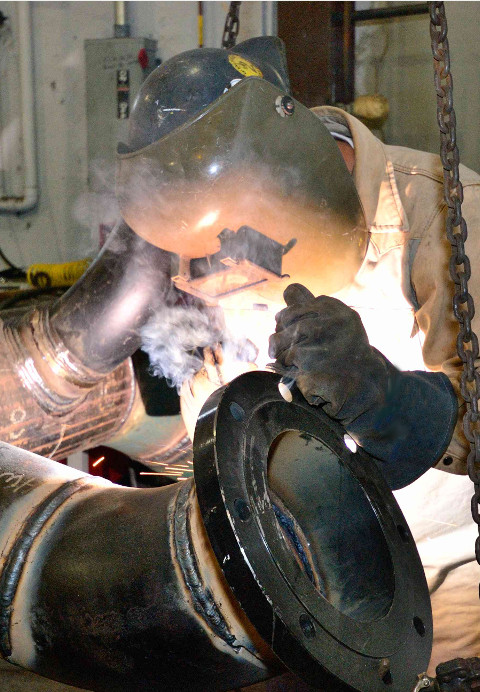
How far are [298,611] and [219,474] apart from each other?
0.74 ft

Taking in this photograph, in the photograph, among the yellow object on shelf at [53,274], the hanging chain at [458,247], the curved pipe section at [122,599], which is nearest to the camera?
the curved pipe section at [122,599]

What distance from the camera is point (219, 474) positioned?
1018mm

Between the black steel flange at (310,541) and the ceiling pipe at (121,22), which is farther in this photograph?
the ceiling pipe at (121,22)

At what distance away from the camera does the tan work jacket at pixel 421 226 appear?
1815 millimetres

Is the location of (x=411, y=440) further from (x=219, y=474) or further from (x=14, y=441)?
(x=14, y=441)

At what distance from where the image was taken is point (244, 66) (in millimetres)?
1723

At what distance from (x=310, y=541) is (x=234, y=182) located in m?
0.76

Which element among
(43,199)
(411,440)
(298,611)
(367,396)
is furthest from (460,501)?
(43,199)

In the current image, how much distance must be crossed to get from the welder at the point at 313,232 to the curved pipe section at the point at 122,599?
39 cm

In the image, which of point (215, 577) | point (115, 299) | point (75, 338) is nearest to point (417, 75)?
point (115, 299)

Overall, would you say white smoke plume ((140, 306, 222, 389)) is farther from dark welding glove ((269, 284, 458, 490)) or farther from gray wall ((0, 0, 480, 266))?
gray wall ((0, 0, 480, 266))

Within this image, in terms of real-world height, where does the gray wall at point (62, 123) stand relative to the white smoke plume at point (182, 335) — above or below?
above

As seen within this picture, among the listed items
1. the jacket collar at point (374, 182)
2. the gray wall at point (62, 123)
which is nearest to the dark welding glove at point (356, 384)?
the jacket collar at point (374, 182)

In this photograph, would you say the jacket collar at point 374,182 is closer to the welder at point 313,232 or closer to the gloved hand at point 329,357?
the welder at point 313,232
